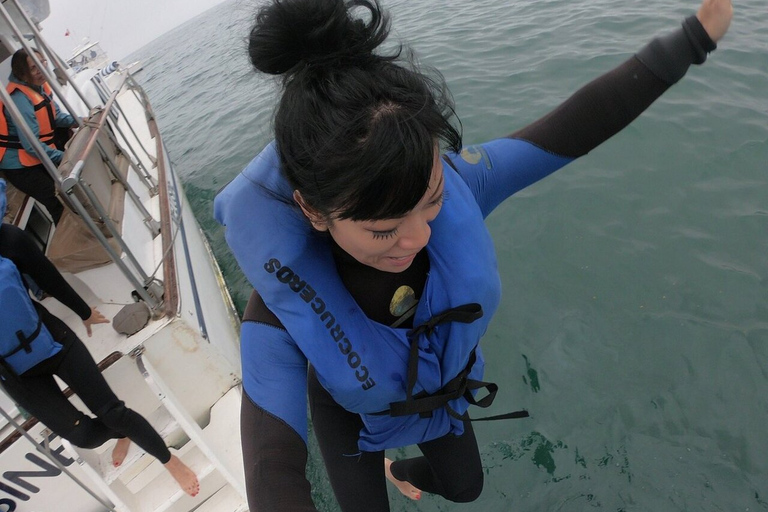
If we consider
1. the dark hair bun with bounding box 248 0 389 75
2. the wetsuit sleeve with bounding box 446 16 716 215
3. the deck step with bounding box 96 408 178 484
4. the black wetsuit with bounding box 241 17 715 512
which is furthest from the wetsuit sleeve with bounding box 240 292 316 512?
Result: the deck step with bounding box 96 408 178 484

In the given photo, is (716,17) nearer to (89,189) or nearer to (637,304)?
(637,304)

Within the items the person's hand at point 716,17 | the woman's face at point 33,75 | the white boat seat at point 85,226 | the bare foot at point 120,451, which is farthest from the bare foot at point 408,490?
the woman's face at point 33,75

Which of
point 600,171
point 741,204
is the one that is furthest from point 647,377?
point 600,171

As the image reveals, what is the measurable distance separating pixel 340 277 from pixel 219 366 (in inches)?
67.6

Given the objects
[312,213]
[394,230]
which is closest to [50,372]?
[312,213]

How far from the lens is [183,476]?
8.61 ft

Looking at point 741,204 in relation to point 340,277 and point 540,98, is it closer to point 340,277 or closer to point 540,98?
point 540,98

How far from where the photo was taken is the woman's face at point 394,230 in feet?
3.98

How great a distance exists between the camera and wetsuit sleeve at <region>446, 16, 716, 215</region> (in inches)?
61.9

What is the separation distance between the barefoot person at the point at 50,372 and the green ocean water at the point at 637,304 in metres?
1.17

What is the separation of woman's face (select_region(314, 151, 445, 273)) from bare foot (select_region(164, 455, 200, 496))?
211 cm

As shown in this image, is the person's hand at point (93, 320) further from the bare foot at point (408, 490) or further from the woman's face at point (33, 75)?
the bare foot at point (408, 490)

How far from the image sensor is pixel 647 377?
2.70 meters

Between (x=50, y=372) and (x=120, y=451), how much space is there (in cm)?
66
